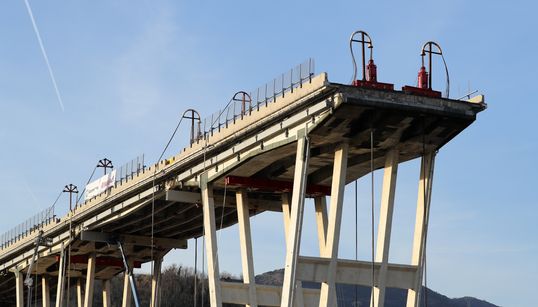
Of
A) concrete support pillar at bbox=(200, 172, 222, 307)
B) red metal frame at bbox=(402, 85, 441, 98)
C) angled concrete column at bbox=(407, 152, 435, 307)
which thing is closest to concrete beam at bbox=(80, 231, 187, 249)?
concrete support pillar at bbox=(200, 172, 222, 307)

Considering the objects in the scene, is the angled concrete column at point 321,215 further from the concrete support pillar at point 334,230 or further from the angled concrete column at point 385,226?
the concrete support pillar at point 334,230

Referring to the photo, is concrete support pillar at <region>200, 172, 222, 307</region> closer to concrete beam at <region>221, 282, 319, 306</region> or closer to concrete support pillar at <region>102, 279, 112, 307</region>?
concrete beam at <region>221, 282, 319, 306</region>

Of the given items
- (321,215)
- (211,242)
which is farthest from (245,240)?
(321,215)

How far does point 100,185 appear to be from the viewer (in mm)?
98312

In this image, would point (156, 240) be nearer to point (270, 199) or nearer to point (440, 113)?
point (270, 199)

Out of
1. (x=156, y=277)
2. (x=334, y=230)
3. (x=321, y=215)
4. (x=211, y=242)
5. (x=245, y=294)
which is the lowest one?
(x=156, y=277)

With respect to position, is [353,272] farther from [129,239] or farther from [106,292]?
[106,292]

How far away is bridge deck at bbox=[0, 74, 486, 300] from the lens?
190ft

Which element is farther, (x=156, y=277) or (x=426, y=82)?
(x=156, y=277)

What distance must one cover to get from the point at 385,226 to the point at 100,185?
43.5 m

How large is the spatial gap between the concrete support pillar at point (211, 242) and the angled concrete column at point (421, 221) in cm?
1360

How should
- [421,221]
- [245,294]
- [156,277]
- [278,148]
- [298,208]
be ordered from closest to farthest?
[298,208], [421,221], [278,148], [245,294], [156,277]

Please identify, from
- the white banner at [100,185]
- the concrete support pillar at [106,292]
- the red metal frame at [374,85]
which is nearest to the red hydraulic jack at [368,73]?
the red metal frame at [374,85]

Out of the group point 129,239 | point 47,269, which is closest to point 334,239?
point 129,239
